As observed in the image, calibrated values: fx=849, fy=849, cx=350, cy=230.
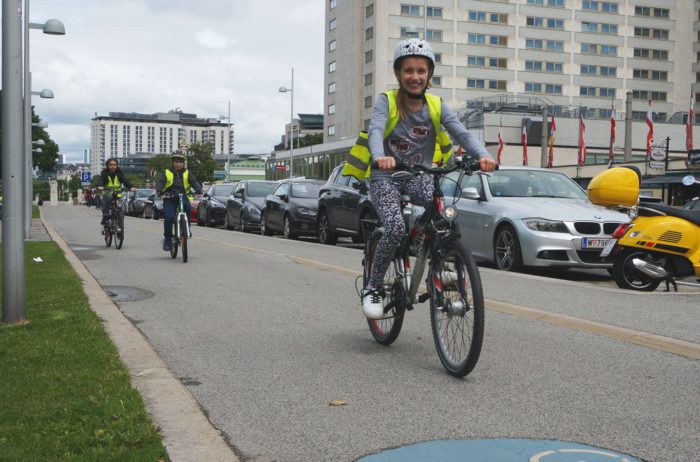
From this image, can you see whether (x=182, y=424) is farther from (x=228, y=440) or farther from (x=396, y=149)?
(x=396, y=149)

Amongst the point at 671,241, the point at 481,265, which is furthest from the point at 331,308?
the point at 481,265

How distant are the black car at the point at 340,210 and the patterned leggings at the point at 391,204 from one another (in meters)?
10.4

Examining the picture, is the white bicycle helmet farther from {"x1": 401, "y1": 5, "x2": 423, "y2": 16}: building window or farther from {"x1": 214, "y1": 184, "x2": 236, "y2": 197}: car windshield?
{"x1": 401, "y1": 5, "x2": 423, "y2": 16}: building window

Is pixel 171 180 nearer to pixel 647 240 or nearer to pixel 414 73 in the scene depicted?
pixel 647 240

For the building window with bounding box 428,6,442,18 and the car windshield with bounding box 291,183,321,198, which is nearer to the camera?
the car windshield with bounding box 291,183,321,198

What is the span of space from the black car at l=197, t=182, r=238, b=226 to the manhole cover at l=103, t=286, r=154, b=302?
20.1 meters

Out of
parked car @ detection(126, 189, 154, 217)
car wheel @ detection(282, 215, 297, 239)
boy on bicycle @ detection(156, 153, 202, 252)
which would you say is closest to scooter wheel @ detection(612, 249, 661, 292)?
boy on bicycle @ detection(156, 153, 202, 252)

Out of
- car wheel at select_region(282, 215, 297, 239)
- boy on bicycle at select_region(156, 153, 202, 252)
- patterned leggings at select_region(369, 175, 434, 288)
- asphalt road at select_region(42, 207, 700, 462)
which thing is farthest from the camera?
car wheel at select_region(282, 215, 297, 239)

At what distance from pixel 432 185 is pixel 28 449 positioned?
117 inches

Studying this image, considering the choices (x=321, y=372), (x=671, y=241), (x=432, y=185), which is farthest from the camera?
(x=671, y=241)

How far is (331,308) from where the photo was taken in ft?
25.7

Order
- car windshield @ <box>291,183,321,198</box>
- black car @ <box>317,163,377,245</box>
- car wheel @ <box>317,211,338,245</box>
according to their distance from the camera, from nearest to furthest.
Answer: black car @ <box>317,163,377,245</box> < car wheel @ <box>317,211,338,245</box> < car windshield @ <box>291,183,321,198</box>

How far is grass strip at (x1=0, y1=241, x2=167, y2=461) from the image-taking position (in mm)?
3342

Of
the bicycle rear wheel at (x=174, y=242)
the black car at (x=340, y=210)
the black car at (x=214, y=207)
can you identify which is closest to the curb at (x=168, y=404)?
the bicycle rear wheel at (x=174, y=242)
